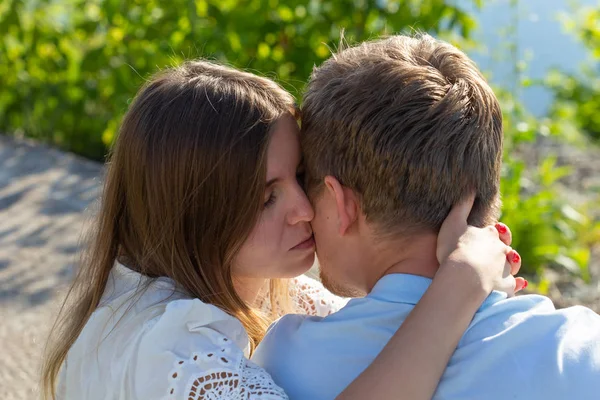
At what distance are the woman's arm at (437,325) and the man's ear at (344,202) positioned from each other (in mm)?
220

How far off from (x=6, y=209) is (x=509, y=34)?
2.89 m

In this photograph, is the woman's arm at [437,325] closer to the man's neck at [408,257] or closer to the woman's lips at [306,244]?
the man's neck at [408,257]

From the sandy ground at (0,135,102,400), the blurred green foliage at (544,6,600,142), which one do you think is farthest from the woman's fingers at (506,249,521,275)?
the blurred green foliage at (544,6,600,142)

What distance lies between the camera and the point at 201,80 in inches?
82.3

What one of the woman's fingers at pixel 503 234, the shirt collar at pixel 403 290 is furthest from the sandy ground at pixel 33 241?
the woman's fingers at pixel 503 234

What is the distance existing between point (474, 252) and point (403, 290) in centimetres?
18

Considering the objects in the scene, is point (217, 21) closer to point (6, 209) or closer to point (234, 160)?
point (6, 209)

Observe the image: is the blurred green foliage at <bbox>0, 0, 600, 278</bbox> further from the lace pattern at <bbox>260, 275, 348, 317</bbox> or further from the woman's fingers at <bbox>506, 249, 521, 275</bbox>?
the woman's fingers at <bbox>506, 249, 521, 275</bbox>

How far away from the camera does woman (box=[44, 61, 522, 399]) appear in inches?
72.6

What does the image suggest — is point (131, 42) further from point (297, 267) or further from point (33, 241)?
point (297, 267)

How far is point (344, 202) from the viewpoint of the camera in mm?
1985

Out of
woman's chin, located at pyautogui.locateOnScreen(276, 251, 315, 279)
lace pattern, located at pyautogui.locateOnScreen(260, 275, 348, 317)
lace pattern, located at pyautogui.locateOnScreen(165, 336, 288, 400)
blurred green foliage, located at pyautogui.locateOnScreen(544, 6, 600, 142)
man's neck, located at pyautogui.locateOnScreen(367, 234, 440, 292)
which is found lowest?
blurred green foliage, located at pyautogui.locateOnScreen(544, 6, 600, 142)

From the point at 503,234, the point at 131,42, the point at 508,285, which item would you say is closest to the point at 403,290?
the point at 508,285

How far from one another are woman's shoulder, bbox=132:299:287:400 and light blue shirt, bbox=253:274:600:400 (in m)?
0.08
